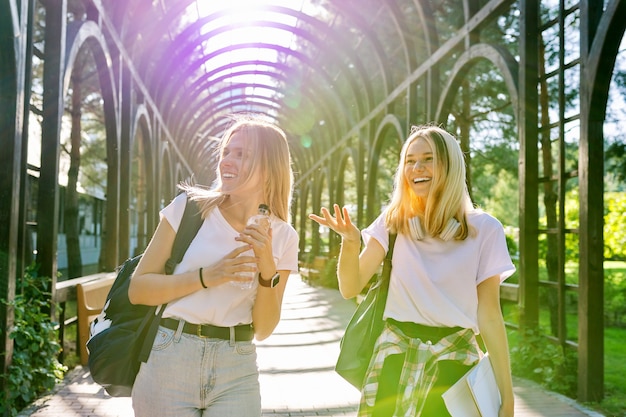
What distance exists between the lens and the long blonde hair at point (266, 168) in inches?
85.0

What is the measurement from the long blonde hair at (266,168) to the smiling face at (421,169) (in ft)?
1.62

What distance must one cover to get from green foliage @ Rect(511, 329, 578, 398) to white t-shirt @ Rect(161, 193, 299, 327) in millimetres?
4276

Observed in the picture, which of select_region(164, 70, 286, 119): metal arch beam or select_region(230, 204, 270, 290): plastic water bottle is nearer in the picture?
select_region(230, 204, 270, 290): plastic water bottle

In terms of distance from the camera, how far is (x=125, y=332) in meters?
2.06

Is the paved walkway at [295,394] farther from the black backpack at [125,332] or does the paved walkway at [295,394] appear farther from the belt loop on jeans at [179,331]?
the belt loop on jeans at [179,331]

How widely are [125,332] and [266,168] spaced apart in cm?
72

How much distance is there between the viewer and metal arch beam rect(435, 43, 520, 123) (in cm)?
649

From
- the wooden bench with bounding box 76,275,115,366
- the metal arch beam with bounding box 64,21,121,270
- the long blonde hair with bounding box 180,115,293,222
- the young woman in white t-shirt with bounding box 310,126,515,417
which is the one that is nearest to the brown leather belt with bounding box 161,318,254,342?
the long blonde hair with bounding box 180,115,293,222

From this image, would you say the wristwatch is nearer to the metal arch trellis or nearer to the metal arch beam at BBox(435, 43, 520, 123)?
the metal arch trellis

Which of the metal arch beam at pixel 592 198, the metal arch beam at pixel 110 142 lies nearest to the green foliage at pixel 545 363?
the metal arch beam at pixel 592 198

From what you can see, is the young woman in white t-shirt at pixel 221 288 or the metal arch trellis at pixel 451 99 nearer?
the young woman in white t-shirt at pixel 221 288

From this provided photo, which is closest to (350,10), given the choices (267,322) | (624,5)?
(624,5)

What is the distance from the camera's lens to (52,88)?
19.4 ft

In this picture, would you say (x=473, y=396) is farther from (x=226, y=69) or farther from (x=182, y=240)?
(x=226, y=69)
